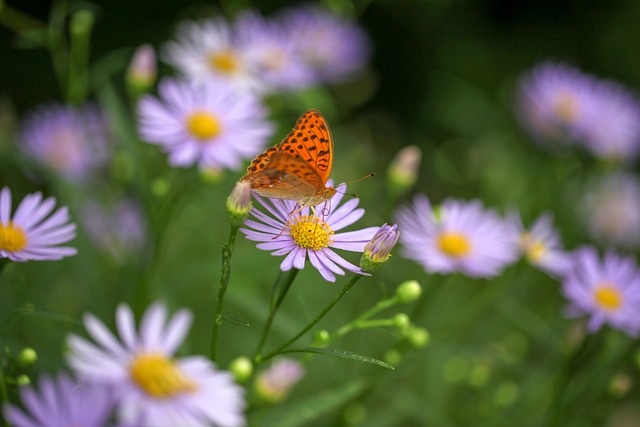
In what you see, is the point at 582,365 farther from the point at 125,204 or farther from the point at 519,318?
the point at 125,204

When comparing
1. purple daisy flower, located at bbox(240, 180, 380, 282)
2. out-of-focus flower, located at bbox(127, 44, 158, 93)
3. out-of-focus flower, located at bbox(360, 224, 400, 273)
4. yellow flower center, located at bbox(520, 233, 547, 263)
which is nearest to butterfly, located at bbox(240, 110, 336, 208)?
purple daisy flower, located at bbox(240, 180, 380, 282)

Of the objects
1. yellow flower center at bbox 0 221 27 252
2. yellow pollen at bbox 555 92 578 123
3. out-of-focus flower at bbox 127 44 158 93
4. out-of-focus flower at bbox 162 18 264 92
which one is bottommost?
yellow flower center at bbox 0 221 27 252

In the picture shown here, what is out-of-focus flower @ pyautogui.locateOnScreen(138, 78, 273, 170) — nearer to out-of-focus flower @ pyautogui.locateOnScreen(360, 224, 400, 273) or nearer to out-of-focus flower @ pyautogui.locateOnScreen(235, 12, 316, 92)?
out-of-focus flower @ pyautogui.locateOnScreen(235, 12, 316, 92)

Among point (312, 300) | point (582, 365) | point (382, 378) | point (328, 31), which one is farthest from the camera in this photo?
point (328, 31)

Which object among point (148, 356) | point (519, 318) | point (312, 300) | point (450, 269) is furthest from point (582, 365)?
point (148, 356)

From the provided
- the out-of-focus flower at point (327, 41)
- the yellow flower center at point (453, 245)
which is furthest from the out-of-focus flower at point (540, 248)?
the out-of-focus flower at point (327, 41)

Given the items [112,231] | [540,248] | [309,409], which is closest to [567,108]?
Answer: [540,248]

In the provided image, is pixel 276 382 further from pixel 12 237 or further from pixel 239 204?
pixel 12 237
